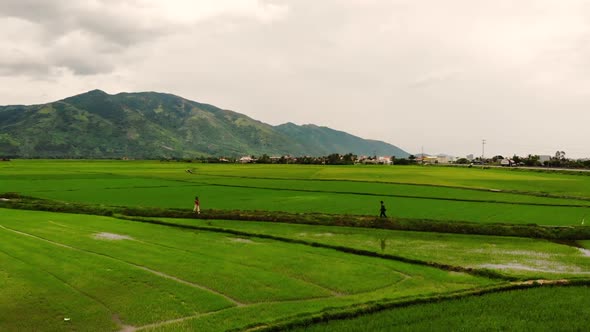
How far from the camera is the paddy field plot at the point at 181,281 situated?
50.5 feet

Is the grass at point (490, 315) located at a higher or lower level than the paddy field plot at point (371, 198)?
lower

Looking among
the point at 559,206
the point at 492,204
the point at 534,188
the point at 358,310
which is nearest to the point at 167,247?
the point at 358,310

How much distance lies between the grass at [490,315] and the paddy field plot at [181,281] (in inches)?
59.7

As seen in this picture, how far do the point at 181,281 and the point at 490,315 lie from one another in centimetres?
1308

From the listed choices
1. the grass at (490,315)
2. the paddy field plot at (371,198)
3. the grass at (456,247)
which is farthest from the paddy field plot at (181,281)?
the paddy field plot at (371,198)

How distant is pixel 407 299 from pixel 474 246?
50.8 feet

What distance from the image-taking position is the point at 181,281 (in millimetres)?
19562

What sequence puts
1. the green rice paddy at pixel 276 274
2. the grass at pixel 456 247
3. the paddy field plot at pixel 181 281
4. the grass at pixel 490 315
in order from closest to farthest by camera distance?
the grass at pixel 490 315 < the green rice paddy at pixel 276 274 < the paddy field plot at pixel 181 281 < the grass at pixel 456 247

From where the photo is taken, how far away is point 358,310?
15.7 m

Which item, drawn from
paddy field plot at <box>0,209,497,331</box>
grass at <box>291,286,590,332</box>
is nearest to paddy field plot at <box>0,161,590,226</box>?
paddy field plot at <box>0,209,497,331</box>

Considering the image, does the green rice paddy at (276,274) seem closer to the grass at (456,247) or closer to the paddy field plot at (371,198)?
the grass at (456,247)

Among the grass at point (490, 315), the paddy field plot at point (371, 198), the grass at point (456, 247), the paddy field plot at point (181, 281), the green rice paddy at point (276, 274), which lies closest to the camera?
the grass at point (490, 315)

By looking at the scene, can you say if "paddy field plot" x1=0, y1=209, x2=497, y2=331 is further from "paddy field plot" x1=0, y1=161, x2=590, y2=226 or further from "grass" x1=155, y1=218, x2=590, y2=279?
"paddy field plot" x1=0, y1=161, x2=590, y2=226

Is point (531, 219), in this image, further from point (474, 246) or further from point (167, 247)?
point (167, 247)
